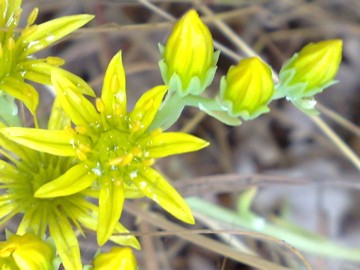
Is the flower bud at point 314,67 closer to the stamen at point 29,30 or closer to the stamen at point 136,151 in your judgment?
the stamen at point 136,151

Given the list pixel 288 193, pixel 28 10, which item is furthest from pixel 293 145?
pixel 28 10

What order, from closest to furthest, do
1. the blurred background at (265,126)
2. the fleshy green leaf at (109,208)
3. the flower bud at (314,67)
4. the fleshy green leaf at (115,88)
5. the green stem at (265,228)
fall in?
the fleshy green leaf at (109,208) < the fleshy green leaf at (115,88) < the flower bud at (314,67) < the green stem at (265,228) < the blurred background at (265,126)

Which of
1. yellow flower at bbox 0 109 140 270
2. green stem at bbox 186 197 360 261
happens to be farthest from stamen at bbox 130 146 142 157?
green stem at bbox 186 197 360 261

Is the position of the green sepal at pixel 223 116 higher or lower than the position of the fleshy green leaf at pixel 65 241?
higher

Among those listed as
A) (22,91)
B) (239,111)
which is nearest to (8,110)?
(22,91)

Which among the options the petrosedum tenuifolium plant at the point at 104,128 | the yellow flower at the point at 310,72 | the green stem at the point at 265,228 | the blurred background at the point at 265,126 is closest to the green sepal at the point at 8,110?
the petrosedum tenuifolium plant at the point at 104,128

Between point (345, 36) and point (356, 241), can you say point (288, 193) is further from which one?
point (345, 36)

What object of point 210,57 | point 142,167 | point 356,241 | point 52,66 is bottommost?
point 356,241

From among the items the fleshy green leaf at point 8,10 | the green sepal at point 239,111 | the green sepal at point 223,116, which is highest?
the fleshy green leaf at point 8,10
